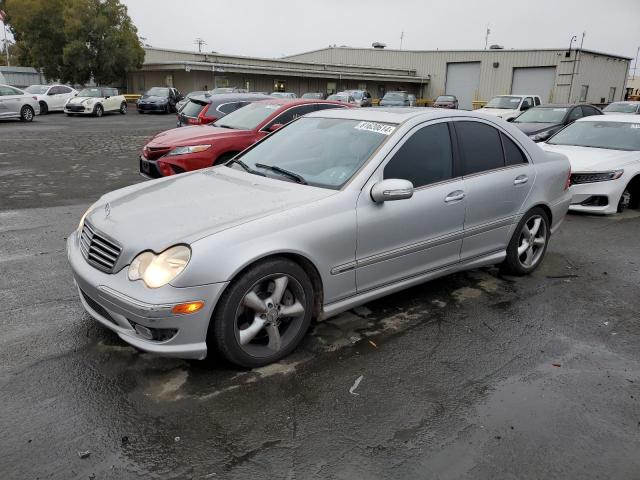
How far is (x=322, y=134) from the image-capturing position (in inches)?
174

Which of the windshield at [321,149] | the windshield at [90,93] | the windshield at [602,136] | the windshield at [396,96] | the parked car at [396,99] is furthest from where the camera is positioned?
the windshield at [396,96]

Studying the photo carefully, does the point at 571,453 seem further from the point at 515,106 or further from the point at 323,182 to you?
the point at 515,106

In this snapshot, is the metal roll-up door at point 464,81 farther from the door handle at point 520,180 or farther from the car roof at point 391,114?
the car roof at point 391,114

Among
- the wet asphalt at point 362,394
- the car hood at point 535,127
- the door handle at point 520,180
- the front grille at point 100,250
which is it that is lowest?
the wet asphalt at point 362,394

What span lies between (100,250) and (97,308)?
363 mm

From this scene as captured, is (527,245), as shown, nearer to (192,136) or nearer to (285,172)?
(285,172)

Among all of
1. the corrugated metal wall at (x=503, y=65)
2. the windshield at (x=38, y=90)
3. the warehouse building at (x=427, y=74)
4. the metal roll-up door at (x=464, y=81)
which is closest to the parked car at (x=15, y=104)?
the windshield at (x=38, y=90)

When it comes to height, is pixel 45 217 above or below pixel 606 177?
below

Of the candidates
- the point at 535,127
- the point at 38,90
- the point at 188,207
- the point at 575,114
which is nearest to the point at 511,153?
the point at 188,207

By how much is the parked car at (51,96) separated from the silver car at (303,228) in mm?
28188

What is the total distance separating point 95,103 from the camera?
94.1 feet

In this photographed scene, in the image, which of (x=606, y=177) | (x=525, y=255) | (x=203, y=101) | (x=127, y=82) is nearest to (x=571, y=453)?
(x=525, y=255)

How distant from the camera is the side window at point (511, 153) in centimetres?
476

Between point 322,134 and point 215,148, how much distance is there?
400 cm
